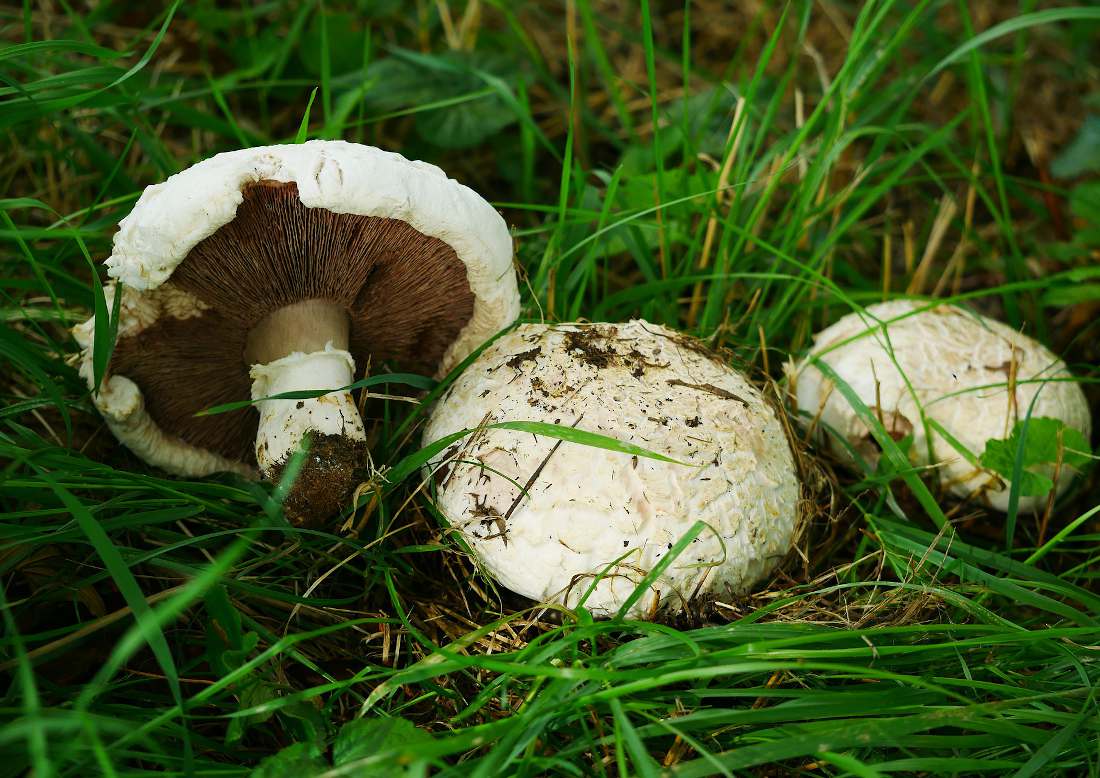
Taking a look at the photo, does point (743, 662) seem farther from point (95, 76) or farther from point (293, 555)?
point (95, 76)

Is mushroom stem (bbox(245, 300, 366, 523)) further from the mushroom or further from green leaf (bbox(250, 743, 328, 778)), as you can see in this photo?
green leaf (bbox(250, 743, 328, 778))

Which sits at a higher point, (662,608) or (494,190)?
(494,190)

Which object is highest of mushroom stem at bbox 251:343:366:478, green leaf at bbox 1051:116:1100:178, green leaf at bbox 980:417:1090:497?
green leaf at bbox 1051:116:1100:178

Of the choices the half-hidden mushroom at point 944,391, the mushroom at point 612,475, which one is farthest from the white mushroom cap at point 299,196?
the half-hidden mushroom at point 944,391

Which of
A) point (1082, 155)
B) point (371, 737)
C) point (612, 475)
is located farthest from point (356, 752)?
point (1082, 155)

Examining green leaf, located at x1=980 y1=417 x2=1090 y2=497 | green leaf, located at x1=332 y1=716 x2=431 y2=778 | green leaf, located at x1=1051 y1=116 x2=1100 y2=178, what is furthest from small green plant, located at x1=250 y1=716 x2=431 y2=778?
green leaf, located at x1=1051 y1=116 x2=1100 y2=178

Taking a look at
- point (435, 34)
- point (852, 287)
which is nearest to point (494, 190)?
point (435, 34)
